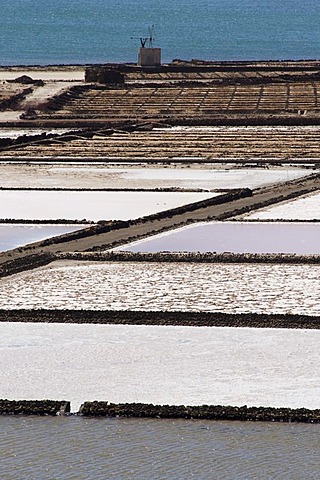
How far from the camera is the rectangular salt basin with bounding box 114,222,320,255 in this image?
551 inches

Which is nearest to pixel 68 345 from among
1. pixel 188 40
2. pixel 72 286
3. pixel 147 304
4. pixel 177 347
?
pixel 177 347

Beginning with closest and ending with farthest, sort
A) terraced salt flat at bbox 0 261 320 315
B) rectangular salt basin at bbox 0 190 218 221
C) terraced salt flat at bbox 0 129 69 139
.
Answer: terraced salt flat at bbox 0 261 320 315, rectangular salt basin at bbox 0 190 218 221, terraced salt flat at bbox 0 129 69 139

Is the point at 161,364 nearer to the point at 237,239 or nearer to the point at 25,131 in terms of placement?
the point at 237,239

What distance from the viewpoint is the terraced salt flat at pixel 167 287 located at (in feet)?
→ 36.3

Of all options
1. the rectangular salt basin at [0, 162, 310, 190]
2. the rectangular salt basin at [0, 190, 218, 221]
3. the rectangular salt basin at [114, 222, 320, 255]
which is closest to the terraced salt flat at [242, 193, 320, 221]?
the rectangular salt basin at [114, 222, 320, 255]

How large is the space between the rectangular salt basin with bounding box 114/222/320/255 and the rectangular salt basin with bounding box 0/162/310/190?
3934 millimetres

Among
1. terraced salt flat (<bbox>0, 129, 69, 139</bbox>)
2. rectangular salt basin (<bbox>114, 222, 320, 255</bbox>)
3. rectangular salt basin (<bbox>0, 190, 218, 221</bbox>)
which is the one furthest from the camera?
terraced salt flat (<bbox>0, 129, 69, 139</bbox>)

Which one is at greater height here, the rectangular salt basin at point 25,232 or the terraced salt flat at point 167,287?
the rectangular salt basin at point 25,232

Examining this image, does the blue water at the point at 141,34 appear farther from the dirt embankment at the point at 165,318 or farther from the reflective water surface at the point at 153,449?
the reflective water surface at the point at 153,449

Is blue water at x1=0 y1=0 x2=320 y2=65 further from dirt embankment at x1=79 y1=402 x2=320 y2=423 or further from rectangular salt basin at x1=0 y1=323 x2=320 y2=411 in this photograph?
dirt embankment at x1=79 y1=402 x2=320 y2=423

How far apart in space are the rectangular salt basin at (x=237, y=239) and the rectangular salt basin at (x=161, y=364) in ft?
12.5

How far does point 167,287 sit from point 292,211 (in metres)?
4.97

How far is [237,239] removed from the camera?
14.7m

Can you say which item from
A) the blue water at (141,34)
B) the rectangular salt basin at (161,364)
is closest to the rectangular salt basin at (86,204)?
the rectangular salt basin at (161,364)
